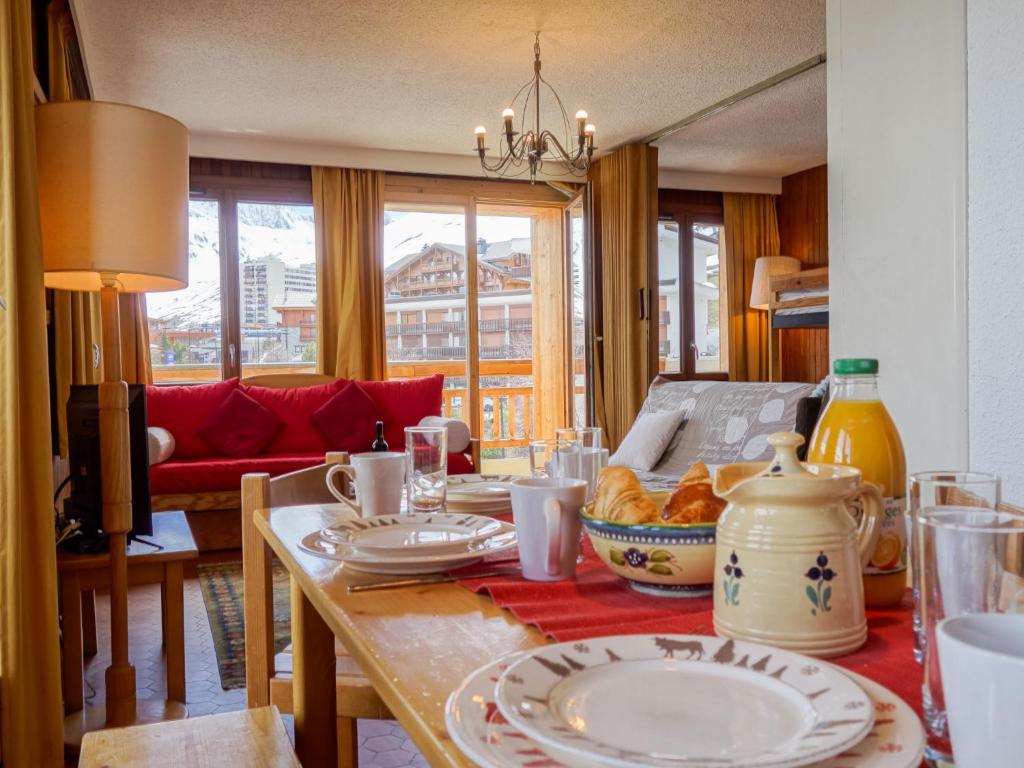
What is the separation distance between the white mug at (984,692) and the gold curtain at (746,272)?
7292mm

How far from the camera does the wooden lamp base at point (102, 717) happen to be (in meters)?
2.10

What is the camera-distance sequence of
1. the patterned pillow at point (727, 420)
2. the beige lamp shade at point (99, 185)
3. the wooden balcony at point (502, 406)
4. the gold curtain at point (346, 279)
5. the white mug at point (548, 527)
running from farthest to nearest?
the wooden balcony at point (502, 406), the gold curtain at point (346, 279), the patterned pillow at point (727, 420), the beige lamp shade at point (99, 185), the white mug at point (548, 527)

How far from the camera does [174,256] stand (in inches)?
86.3

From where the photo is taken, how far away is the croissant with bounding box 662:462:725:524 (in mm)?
808

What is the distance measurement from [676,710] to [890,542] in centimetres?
37

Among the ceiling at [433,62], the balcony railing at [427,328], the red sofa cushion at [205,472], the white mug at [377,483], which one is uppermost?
the ceiling at [433,62]

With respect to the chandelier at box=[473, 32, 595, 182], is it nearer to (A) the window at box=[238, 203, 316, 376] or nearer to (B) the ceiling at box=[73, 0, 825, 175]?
(B) the ceiling at box=[73, 0, 825, 175]

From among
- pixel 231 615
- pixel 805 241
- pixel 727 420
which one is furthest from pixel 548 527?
pixel 805 241

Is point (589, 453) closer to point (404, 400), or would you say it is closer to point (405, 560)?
point (405, 560)

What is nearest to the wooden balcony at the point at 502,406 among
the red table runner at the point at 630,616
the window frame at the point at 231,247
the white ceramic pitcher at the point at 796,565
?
the window frame at the point at 231,247

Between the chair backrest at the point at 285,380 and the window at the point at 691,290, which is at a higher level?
the window at the point at 691,290

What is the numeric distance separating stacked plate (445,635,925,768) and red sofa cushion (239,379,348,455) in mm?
4790

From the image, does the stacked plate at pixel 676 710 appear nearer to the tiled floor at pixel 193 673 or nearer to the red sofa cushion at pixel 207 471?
Answer: the tiled floor at pixel 193 673

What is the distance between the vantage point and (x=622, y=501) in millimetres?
849
